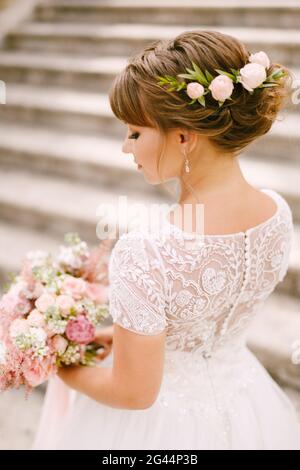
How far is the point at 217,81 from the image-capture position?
94cm

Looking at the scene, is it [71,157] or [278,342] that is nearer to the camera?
[278,342]

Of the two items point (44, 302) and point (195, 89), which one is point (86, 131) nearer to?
point (44, 302)

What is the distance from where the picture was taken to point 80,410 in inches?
58.8

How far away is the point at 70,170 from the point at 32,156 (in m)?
0.35

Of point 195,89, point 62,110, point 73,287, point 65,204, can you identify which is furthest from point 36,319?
point 62,110

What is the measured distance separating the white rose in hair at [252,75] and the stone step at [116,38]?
2.53m

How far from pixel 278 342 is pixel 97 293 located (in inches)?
40.7

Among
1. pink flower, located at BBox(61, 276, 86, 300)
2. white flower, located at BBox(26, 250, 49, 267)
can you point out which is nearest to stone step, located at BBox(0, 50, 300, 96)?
white flower, located at BBox(26, 250, 49, 267)

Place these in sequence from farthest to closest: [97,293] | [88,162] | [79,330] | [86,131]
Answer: [86,131]
[88,162]
[97,293]
[79,330]

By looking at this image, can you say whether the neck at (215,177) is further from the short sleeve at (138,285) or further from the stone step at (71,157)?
the stone step at (71,157)

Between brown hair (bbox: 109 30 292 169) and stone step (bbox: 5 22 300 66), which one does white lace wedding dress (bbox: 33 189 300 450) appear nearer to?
brown hair (bbox: 109 30 292 169)

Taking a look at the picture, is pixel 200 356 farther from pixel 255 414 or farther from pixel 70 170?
pixel 70 170

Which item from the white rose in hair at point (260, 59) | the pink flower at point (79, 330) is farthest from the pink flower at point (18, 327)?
the white rose in hair at point (260, 59)

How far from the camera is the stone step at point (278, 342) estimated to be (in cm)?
210
